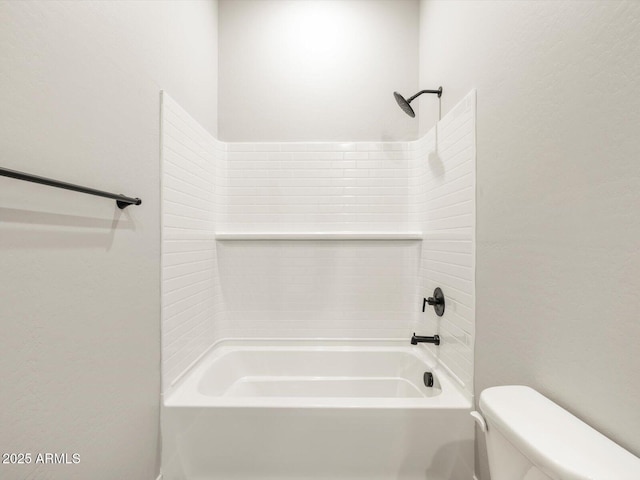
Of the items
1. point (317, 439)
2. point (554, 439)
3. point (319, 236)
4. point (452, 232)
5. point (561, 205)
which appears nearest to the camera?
point (554, 439)

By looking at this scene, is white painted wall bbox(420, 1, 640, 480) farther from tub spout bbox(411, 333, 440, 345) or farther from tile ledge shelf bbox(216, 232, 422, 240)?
tile ledge shelf bbox(216, 232, 422, 240)

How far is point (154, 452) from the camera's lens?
50.9 inches

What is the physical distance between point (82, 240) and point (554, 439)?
1.35 metres

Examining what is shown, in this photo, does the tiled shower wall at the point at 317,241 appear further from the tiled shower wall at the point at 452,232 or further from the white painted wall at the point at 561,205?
the white painted wall at the point at 561,205

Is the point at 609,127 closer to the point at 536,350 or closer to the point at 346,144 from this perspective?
the point at 536,350

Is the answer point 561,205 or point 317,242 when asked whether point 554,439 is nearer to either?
point 561,205

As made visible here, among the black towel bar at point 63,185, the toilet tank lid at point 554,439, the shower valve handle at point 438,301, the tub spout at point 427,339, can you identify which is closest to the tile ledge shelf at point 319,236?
the shower valve handle at point 438,301

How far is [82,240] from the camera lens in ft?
2.99

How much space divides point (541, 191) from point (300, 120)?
1.61 metres

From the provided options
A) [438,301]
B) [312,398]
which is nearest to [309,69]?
[438,301]

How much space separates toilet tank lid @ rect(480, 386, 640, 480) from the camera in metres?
0.61

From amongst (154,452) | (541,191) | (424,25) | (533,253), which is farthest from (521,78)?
(154,452)

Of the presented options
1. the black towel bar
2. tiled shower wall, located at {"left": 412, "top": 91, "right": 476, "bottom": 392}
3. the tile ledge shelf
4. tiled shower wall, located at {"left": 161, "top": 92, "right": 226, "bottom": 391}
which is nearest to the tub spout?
tiled shower wall, located at {"left": 412, "top": 91, "right": 476, "bottom": 392}

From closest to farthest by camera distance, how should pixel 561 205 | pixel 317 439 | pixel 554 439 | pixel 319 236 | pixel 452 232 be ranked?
1. pixel 554 439
2. pixel 561 205
3. pixel 317 439
4. pixel 452 232
5. pixel 319 236
